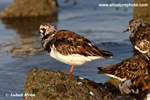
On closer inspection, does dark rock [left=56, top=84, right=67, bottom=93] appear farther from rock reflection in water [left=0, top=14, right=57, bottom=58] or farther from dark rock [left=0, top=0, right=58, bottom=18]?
dark rock [left=0, top=0, right=58, bottom=18]

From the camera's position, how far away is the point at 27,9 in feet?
63.6

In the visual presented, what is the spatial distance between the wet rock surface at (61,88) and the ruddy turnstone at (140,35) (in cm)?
319

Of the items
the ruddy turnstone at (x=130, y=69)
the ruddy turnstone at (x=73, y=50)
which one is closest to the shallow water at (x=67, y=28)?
the ruddy turnstone at (x=130, y=69)

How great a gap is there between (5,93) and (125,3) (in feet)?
52.1

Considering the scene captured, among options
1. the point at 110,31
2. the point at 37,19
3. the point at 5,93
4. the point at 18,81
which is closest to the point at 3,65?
the point at 18,81

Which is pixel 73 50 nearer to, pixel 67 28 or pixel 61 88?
pixel 61 88

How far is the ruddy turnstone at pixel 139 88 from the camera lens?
607 cm

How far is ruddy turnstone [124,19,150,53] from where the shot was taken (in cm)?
965

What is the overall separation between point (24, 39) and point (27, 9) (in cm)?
629

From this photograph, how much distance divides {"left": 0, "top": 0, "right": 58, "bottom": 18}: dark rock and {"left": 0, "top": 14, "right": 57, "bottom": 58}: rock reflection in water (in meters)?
0.68

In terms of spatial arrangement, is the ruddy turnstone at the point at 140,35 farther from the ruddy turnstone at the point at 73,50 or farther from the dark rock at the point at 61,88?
the dark rock at the point at 61,88

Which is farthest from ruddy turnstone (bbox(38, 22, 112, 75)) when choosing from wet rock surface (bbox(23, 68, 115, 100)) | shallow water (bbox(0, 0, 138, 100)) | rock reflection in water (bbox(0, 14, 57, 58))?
rock reflection in water (bbox(0, 14, 57, 58))

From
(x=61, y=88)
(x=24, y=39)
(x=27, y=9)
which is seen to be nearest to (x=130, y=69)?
(x=61, y=88)

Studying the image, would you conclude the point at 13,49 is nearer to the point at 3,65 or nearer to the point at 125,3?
the point at 3,65
